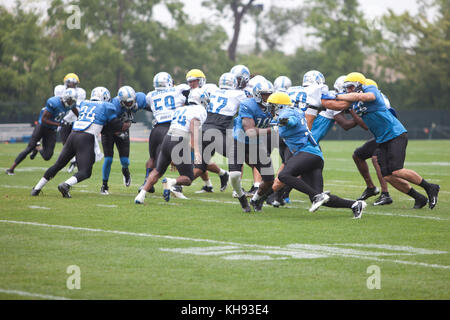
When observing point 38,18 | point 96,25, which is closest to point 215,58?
point 96,25

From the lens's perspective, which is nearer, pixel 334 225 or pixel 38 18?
pixel 334 225

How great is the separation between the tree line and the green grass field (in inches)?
904

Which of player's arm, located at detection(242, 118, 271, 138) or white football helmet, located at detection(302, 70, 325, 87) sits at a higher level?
white football helmet, located at detection(302, 70, 325, 87)

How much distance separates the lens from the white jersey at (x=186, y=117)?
9547 millimetres

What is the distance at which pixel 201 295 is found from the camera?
5047mm

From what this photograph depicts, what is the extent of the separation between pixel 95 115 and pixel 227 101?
187 centimetres

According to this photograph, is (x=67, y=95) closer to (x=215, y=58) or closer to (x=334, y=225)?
(x=334, y=225)

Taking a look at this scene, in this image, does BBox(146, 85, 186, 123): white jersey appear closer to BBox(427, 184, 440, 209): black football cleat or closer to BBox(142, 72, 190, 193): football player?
BBox(142, 72, 190, 193): football player

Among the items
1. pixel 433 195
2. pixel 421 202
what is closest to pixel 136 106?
pixel 421 202

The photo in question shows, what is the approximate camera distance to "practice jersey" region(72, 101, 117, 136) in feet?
33.5

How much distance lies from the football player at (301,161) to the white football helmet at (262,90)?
29 centimetres

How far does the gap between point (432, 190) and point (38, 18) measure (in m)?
27.6

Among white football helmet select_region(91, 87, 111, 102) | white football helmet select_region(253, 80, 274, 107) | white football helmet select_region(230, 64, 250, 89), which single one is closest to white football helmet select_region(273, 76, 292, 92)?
white football helmet select_region(230, 64, 250, 89)

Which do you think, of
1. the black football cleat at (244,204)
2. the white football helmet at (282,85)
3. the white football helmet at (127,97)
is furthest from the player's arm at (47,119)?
the black football cleat at (244,204)
